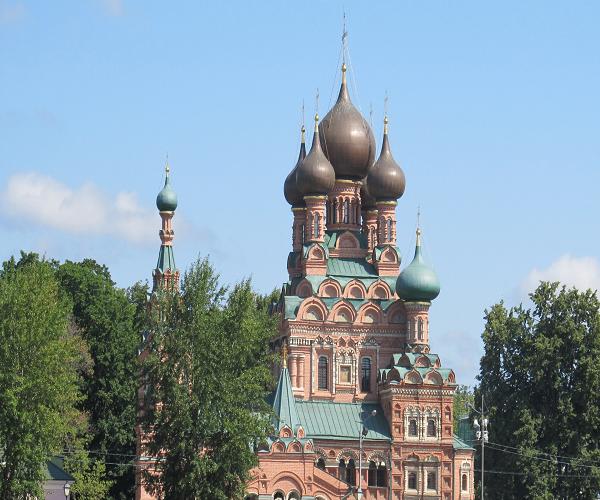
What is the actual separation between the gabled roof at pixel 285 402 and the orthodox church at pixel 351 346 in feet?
0.18

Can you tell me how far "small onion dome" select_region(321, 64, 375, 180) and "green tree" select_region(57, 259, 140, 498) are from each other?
36.9ft

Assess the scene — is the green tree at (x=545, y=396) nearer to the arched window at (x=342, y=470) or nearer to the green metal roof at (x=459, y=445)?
the green metal roof at (x=459, y=445)

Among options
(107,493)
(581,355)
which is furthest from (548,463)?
(107,493)

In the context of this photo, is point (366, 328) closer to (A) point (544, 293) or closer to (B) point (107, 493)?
(A) point (544, 293)

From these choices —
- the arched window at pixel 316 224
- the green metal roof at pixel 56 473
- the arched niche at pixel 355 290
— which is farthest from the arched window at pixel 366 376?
the green metal roof at pixel 56 473

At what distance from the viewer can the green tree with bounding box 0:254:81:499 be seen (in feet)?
184

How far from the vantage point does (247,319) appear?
193 feet

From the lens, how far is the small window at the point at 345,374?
7562 centimetres

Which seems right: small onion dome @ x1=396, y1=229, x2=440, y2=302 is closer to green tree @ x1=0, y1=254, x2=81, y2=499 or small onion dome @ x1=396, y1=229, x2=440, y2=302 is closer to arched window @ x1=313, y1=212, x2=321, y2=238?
arched window @ x1=313, y1=212, x2=321, y2=238

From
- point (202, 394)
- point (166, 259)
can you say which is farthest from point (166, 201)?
point (202, 394)

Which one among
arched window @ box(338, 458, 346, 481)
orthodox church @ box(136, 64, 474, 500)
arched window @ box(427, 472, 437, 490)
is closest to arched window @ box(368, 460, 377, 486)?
orthodox church @ box(136, 64, 474, 500)

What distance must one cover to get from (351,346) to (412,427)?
15.5ft

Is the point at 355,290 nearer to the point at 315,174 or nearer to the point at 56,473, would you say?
the point at 315,174

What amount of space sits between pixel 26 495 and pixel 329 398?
61.5 ft
